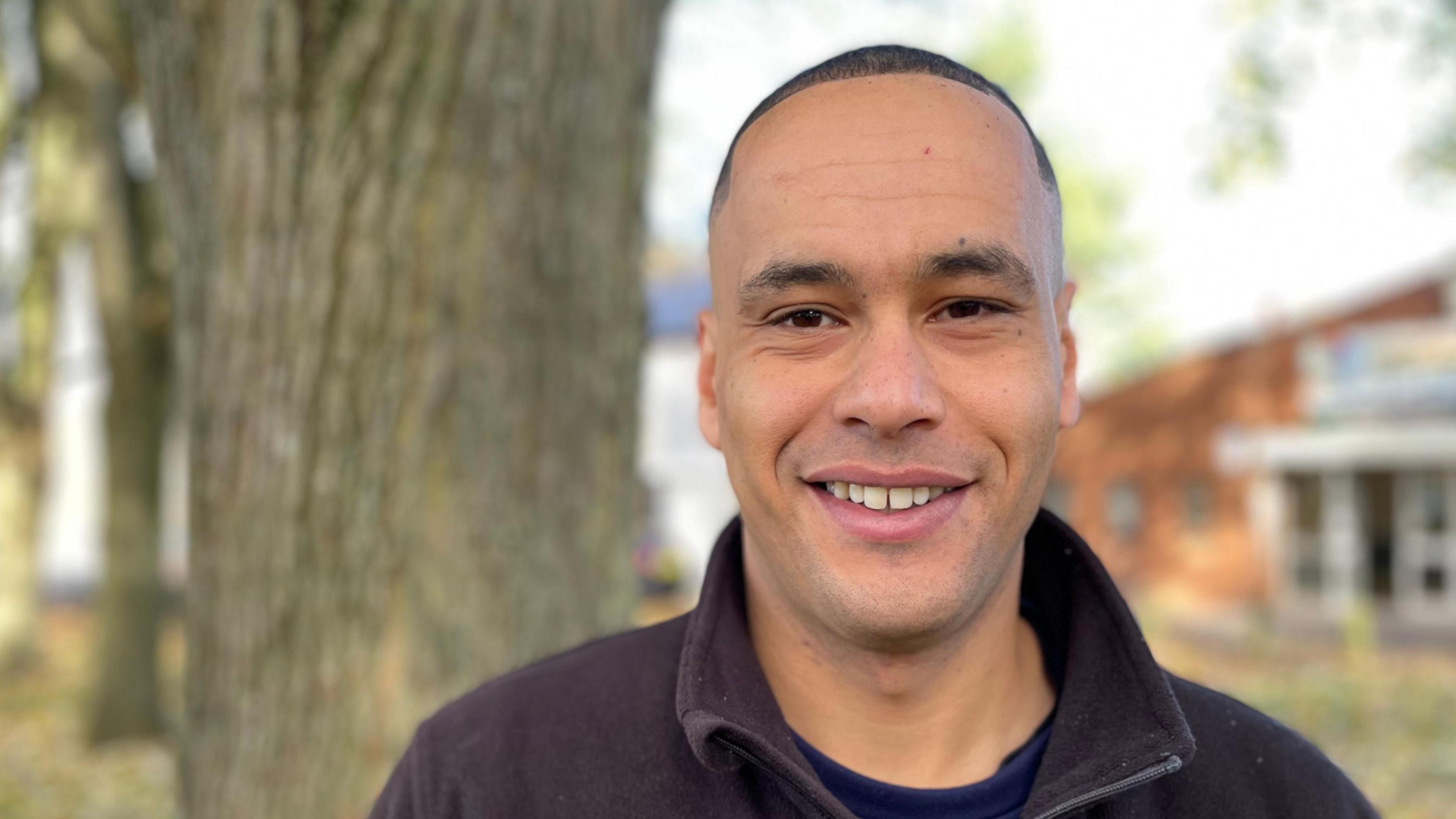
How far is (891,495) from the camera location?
1.78 meters

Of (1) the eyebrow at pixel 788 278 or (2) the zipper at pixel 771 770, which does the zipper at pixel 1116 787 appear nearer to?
(2) the zipper at pixel 771 770

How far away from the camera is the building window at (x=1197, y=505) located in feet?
70.9

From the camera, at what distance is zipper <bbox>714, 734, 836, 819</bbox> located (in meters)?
1.68

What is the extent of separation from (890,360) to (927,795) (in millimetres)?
659

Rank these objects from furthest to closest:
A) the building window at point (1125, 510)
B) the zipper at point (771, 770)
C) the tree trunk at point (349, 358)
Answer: the building window at point (1125, 510), the tree trunk at point (349, 358), the zipper at point (771, 770)

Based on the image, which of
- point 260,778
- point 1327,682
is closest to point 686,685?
point 260,778

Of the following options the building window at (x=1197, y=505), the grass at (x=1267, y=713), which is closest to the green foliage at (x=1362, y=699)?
the grass at (x=1267, y=713)

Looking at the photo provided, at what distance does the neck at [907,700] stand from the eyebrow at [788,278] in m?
0.50

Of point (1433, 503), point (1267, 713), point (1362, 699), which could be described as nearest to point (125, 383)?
point (1267, 713)

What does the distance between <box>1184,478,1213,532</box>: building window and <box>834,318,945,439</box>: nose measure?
70.6ft

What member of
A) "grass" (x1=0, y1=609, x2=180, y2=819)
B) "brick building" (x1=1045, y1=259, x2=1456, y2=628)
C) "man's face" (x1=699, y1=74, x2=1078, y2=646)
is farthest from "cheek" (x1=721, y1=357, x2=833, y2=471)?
"brick building" (x1=1045, y1=259, x2=1456, y2=628)

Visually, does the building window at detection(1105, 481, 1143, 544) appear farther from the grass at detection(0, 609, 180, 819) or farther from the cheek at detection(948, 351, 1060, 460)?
the cheek at detection(948, 351, 1060, 460)

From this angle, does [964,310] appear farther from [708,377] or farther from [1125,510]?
[1125,510]

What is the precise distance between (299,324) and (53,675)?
13.8 metres
